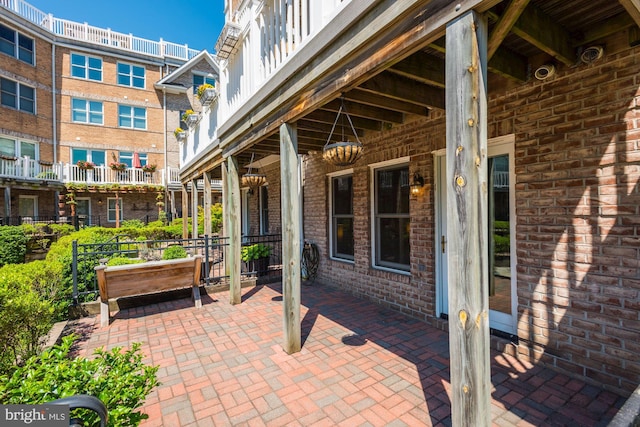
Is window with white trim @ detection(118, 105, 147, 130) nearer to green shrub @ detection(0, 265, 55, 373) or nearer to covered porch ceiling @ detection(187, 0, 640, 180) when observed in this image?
green shrub @ detection(0, 265, 55, 373)

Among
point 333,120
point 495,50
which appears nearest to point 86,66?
point 333,120

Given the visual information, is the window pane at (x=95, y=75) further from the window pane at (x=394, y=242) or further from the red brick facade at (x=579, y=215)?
the red brick facade at (x=579, y=215)

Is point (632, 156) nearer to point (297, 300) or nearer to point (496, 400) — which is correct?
point (496, 400)

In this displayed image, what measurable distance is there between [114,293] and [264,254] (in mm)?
2938

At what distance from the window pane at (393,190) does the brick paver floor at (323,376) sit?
1642 millimetres

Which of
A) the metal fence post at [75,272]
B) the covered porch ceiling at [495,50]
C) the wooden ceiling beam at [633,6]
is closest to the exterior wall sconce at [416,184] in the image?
the covered porch ceiling at [495,50]

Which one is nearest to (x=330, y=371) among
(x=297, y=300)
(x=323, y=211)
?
(x=297, y=300)

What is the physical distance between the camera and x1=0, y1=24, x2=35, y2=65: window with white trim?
14314mm

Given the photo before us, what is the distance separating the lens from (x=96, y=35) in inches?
696

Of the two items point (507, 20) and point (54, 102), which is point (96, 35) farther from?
point (507, 20)

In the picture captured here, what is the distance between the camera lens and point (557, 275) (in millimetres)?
2805

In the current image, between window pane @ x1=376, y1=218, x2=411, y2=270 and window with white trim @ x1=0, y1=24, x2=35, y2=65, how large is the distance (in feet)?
65.7

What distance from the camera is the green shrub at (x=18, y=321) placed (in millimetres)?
2586

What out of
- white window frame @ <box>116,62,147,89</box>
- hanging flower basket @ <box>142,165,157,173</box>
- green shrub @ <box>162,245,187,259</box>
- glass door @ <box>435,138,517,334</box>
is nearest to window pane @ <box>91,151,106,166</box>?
hanging flower basket @ <box>142,165,157,173</box>
